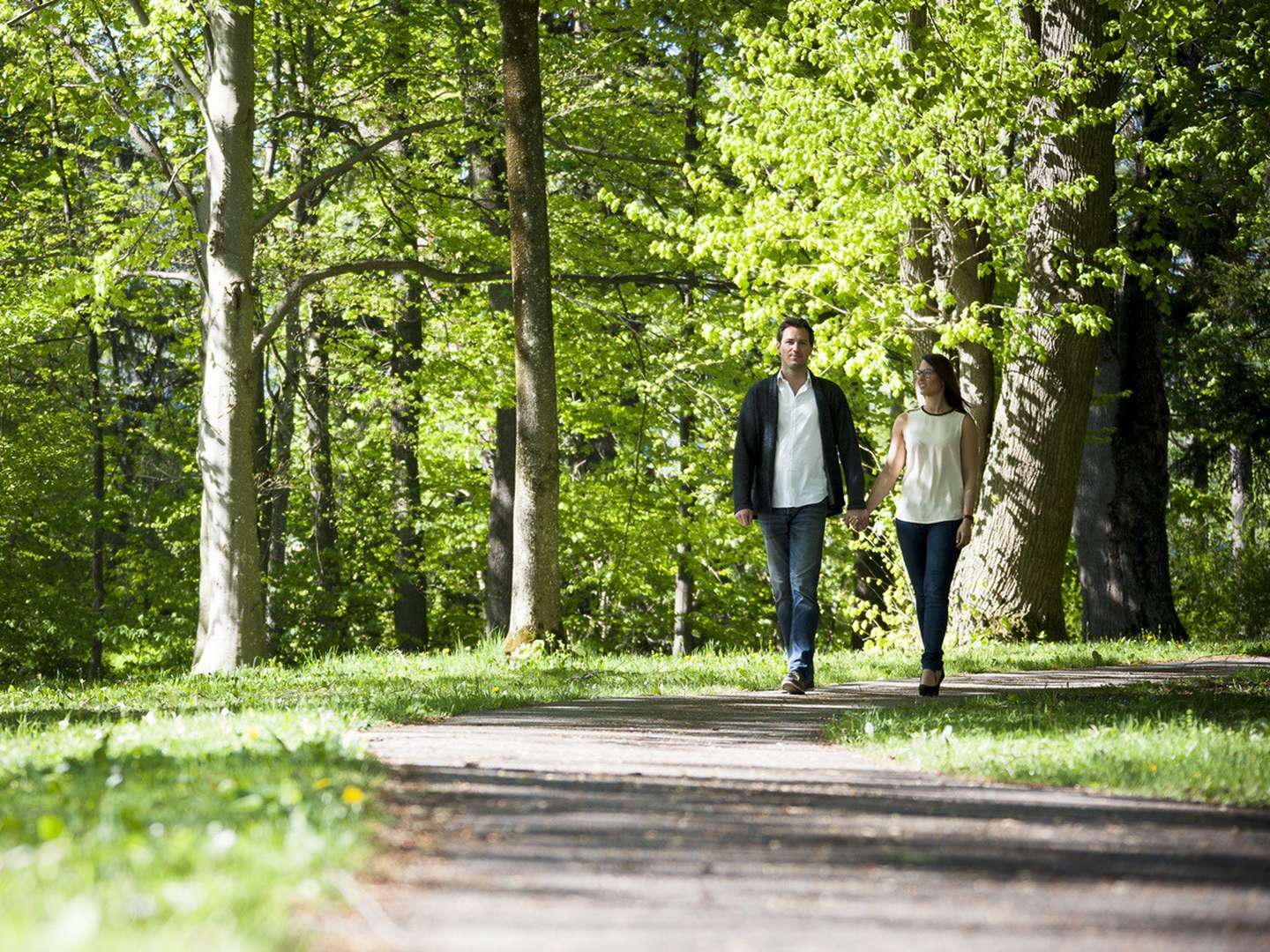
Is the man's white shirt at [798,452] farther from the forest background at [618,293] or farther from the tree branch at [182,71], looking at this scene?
the tree branch at [182,71]

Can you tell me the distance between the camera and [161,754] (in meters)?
5.69

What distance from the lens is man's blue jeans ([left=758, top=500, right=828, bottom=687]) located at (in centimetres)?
920

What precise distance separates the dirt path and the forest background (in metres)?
7.96

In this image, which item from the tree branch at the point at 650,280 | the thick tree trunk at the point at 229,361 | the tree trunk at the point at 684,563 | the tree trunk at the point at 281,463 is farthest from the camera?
the tree trunk at the point at 684,563

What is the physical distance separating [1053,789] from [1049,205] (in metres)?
10.4

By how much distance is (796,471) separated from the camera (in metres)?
9.26

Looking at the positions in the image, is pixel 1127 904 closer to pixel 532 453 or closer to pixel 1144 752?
pixel 1144 752

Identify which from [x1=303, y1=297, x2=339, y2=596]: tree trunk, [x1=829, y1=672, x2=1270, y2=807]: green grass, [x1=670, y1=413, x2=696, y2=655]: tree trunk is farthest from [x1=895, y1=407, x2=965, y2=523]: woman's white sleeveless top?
[x1=670, y1=413, x2=696, y2=655]: tree trunk

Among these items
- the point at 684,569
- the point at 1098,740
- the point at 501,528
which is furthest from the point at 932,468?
the point at 684,569

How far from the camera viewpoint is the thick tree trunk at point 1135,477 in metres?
19.6

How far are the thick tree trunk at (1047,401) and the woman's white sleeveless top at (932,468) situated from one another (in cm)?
549

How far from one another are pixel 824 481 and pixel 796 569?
0.60 meters

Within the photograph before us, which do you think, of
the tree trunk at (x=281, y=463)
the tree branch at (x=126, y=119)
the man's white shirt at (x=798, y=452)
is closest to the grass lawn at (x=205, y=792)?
the man's white shirt at (x=798, y=452)

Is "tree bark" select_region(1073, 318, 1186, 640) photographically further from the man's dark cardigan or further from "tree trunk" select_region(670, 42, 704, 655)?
the man's dark cardigan
